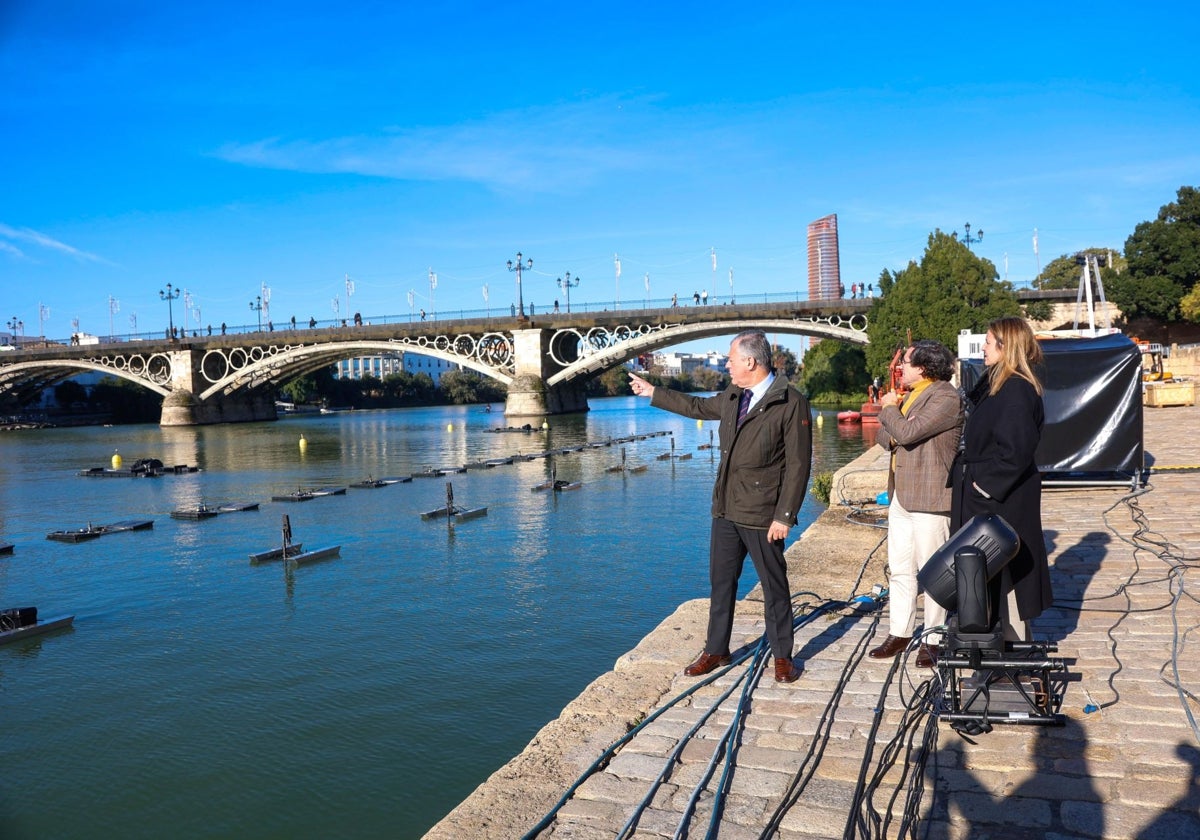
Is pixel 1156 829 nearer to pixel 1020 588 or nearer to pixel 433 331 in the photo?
pixel 1020 588

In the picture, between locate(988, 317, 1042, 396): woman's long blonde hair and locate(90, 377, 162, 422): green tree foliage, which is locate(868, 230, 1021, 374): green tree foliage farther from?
locate(90, 377, 162, 422): green tree foliage

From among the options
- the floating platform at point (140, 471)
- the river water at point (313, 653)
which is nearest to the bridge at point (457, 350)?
the floating platform at point (140, 471)

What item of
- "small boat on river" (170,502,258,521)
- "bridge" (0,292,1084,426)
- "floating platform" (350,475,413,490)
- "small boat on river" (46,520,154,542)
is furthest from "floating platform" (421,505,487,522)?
"bridge" (0,292,1084,426)

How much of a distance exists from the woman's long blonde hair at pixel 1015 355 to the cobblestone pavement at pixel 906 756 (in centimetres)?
134

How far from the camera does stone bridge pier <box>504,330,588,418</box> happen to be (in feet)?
193

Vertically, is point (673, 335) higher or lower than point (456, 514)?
higher

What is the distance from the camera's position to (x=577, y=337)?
61406 millimetres

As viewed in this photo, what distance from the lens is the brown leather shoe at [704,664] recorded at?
5055 millimetres

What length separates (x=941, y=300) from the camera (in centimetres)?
4425

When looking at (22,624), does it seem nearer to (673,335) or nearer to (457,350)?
(673,335)

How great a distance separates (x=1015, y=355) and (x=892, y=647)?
1.68 meters

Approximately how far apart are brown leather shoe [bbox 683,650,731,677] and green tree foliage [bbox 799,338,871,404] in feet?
188

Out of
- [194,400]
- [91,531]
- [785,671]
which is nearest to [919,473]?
[785,671]

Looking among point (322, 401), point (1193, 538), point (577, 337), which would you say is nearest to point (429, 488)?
point (1193, 538)
